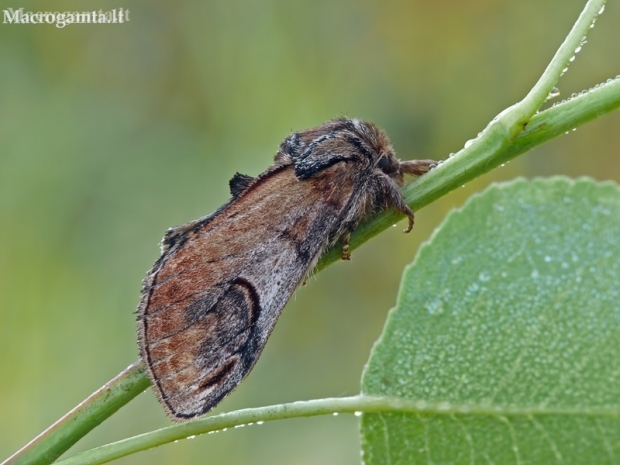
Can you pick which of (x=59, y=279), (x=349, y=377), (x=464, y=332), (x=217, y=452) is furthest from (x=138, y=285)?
(x=464, y=332)

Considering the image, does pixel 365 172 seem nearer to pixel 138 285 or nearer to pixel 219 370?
pixel 219 370

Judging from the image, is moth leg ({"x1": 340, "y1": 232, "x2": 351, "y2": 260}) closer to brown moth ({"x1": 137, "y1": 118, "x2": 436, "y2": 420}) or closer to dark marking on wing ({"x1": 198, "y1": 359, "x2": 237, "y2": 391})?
brown moth ({"x1": 137, "y1": 118, "x2": 436, "y2": 420})

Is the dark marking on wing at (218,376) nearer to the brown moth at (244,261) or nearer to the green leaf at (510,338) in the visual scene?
the brown moth at (244,261)

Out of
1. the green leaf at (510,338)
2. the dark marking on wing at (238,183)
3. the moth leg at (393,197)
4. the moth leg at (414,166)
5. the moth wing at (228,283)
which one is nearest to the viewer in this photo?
the green leaf at (510,338)

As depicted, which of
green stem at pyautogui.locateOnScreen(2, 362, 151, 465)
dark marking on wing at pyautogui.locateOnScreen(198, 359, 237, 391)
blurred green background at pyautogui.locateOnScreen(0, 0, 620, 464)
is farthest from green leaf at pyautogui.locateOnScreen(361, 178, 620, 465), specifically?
blurred green background at pyautogui.locateOnScreen(0, 0, 620, 464)

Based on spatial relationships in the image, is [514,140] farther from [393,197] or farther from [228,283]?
[228,283]

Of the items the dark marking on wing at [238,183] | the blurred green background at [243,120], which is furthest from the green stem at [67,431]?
the blurred green background at [243,120]

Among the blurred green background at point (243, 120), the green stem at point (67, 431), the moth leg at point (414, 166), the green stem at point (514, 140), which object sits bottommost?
the green stem at point (67, 431)
